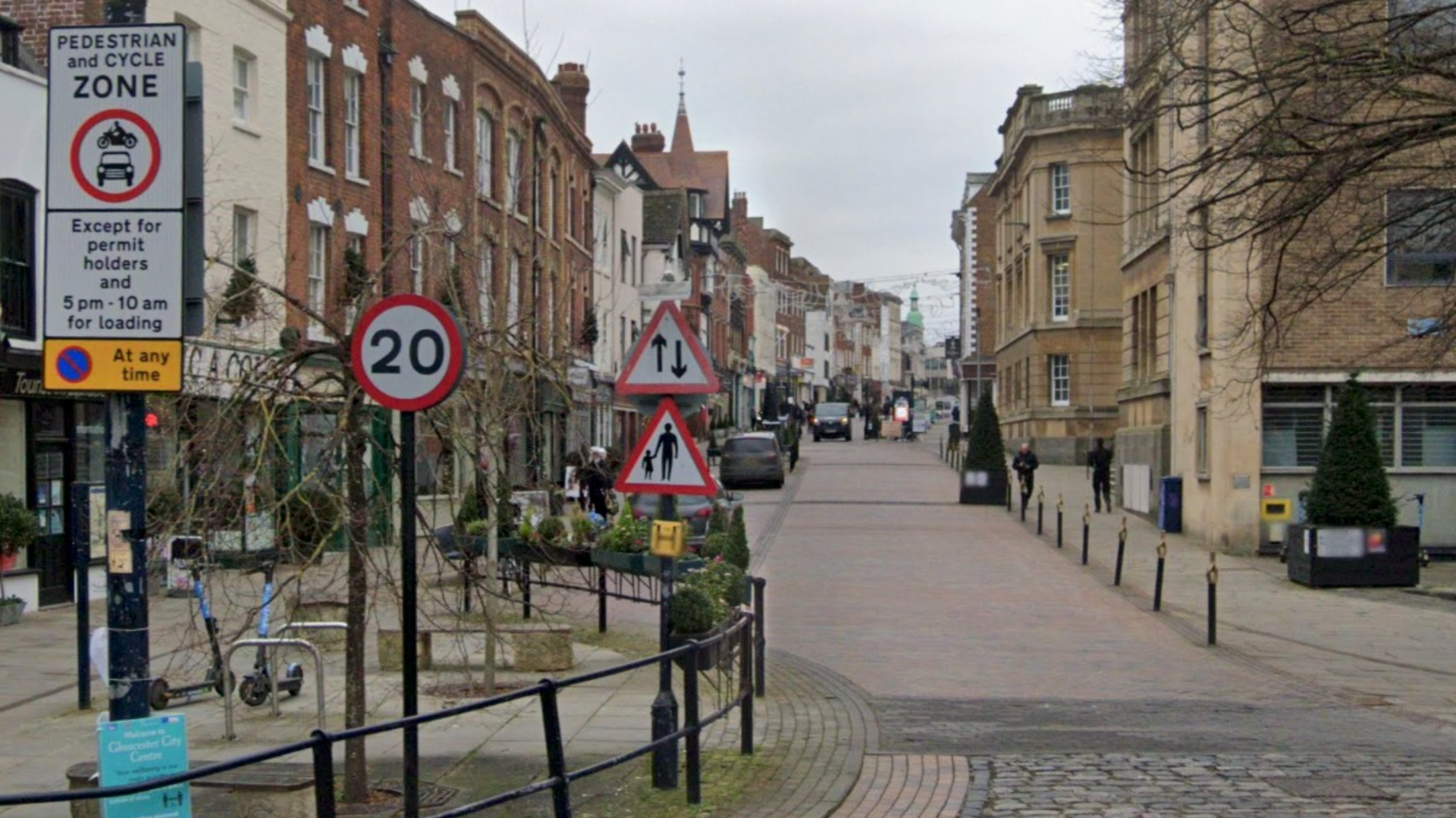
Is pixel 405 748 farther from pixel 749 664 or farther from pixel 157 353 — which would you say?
pixel 749 664

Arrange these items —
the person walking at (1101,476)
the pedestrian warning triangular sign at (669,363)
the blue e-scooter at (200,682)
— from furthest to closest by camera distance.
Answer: the person walking at (1101,476) < the pedestrian warning triangular sign at (669,363) < the blue e-scooter at (200,682)

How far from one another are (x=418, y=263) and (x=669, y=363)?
1158 centimetres

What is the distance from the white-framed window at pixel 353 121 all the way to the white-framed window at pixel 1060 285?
105 feet

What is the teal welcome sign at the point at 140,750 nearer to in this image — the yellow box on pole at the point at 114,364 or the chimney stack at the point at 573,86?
the yellow box on pole at the point at 114,364

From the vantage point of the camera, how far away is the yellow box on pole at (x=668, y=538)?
360 inches

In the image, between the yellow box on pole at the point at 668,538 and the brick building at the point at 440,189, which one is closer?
the yellow box on pole at the point at 668,538

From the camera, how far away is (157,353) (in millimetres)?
6434

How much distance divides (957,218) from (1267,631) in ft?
303

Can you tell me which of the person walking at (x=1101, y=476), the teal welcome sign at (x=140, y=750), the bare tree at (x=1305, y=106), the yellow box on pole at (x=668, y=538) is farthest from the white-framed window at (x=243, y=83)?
the person walking at (x=1101, y=476)

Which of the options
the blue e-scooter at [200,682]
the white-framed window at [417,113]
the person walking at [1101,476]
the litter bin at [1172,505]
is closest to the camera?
the blue e-scooter at [200,682]

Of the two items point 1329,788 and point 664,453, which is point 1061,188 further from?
point 664,453

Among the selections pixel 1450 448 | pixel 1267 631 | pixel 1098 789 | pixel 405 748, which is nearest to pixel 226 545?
pixel 405 748

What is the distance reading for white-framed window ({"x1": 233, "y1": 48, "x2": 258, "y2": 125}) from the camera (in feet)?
79.6

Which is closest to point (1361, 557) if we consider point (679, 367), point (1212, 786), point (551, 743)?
point (1212, 786)
